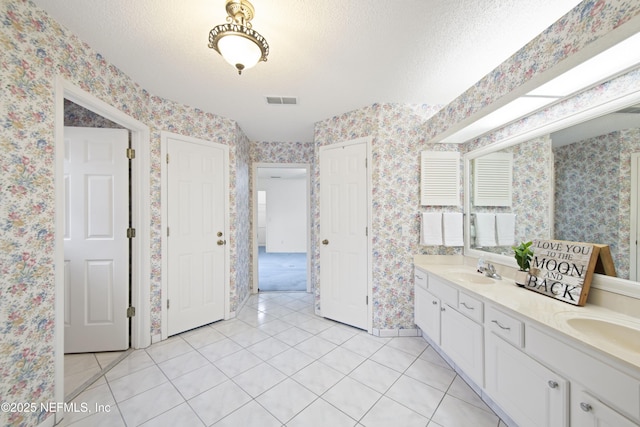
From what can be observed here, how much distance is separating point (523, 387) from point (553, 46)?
172 centimetres

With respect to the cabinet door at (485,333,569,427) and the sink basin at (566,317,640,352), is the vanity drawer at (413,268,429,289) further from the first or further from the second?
the sink basin at (566,317,640,352)

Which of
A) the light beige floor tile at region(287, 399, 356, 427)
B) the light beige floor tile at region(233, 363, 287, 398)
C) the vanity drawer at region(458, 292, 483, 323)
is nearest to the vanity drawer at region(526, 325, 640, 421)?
the vanity drawer at region(458, 292, 483, 323)

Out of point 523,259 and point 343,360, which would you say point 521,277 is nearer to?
point 523,259

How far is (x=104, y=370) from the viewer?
186cm

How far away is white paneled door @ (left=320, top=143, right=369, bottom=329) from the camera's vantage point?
2.54 metres

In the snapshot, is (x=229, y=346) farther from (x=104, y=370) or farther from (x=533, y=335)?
(x=533, y=335)

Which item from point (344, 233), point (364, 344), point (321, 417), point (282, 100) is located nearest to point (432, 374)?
point (364, 344)

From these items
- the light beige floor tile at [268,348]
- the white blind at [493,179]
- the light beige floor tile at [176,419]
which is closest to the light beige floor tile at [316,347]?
the light beige floor tile at [268,348]

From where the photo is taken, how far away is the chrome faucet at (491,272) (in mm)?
1868

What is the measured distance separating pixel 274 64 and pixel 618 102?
204 cm

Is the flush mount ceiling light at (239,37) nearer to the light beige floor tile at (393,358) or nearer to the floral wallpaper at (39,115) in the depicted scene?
the floral wallpaper at (39,115)

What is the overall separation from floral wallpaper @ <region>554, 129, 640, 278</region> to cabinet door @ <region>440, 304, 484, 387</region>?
80 cm

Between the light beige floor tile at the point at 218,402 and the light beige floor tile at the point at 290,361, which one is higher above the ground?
the light beige floor tile at the point at 218,402

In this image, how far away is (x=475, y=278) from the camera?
1.97 meters
